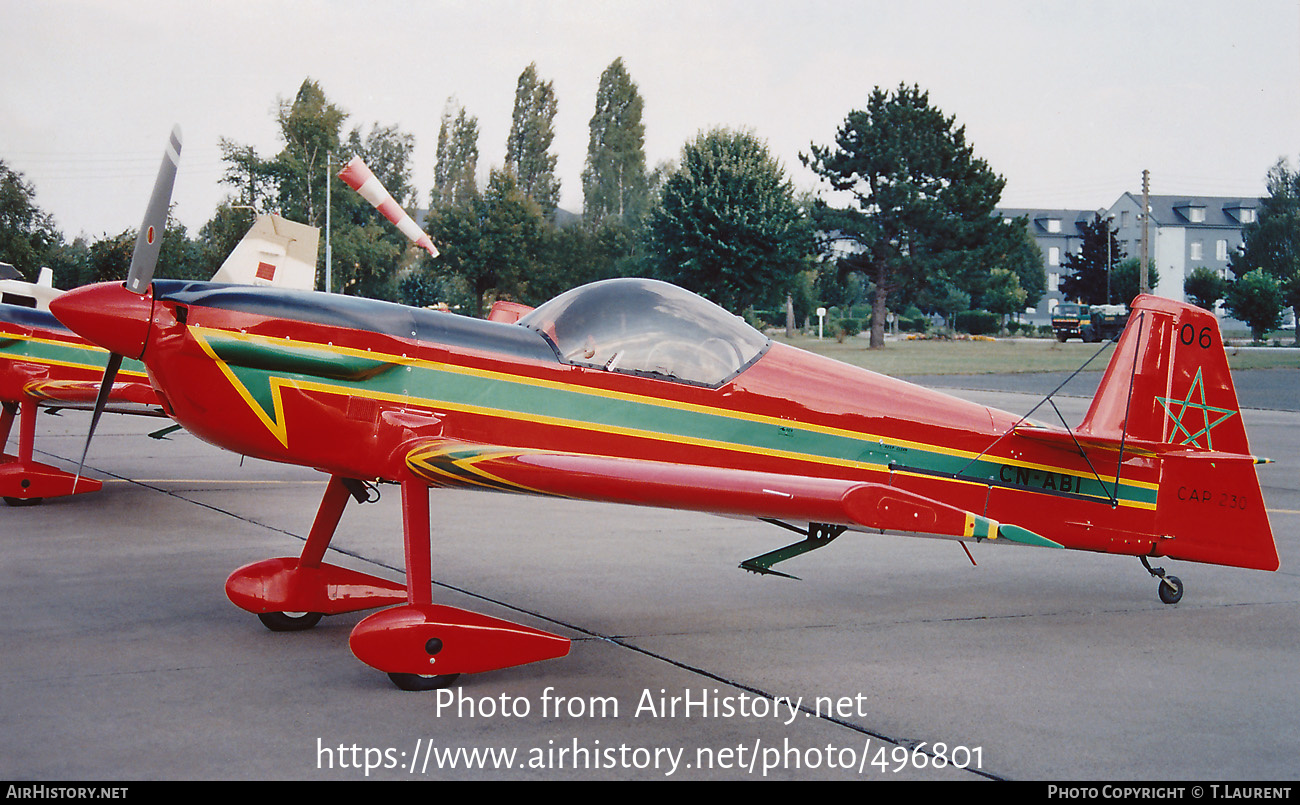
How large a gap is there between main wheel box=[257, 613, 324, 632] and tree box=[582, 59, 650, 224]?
67763 millimetres

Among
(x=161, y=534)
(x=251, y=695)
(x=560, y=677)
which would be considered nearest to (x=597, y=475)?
(x=560, y=677)

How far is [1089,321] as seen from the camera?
188 feet

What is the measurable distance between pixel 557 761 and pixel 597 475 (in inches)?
44.6

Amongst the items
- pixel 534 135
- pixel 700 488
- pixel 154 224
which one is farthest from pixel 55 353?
pixel 534 135

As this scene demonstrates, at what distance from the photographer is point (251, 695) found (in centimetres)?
454

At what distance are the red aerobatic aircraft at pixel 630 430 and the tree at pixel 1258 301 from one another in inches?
2175

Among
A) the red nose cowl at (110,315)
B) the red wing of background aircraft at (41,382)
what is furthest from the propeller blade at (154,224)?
the red wing of background aircraft at (41,382)

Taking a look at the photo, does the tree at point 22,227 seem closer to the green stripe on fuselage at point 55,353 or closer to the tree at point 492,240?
the tree at point 492,240

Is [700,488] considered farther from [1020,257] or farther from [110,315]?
[1020,257]

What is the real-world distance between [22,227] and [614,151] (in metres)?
41.3

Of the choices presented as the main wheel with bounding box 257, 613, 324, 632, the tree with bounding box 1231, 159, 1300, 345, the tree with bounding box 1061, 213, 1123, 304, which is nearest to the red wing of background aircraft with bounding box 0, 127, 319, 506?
the main wheel with bounding box 257, 613, 324, 632

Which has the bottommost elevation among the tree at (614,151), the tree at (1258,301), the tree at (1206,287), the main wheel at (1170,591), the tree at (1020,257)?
the main wheel at (1170,591)

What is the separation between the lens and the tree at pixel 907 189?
54.4 metres

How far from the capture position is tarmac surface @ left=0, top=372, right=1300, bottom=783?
3.91 m
